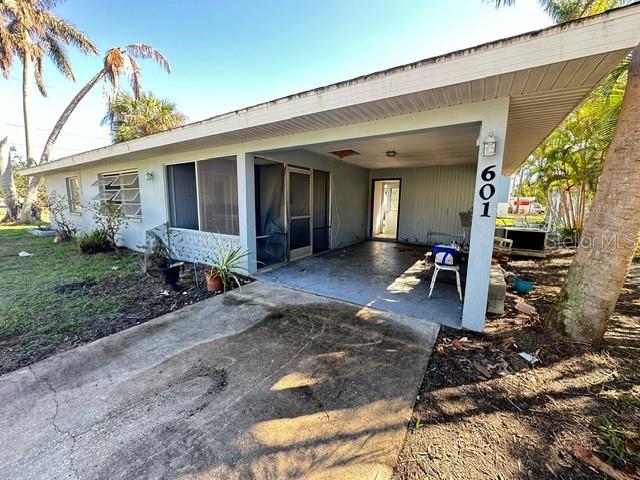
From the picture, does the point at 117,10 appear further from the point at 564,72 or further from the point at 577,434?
the point at 577,434

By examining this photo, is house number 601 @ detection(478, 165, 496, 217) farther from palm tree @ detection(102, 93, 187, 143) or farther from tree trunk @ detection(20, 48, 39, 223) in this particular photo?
tree trunk @ detection(20, 48, 39, 223)

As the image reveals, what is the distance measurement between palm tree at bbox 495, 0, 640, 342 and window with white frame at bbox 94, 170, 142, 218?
8338 millimetres

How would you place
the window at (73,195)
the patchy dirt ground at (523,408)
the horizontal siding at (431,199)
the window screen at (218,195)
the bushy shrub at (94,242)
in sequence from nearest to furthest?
the patchy dirt ground at (523,408), the window screen at (218,195), the bushy shrub at (94,242), the horizontal siding at (431,199), the window at (73,195)

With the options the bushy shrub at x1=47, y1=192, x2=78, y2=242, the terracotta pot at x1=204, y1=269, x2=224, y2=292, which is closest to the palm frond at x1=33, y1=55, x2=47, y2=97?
the bushy shrub at x1=47, y1=192, x2=78, y2=242

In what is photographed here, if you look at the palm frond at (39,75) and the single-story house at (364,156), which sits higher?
the palm frond at (39,75)

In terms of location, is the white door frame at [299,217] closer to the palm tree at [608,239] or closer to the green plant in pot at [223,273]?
the green plant in pot at [223,273]

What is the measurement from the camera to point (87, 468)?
4.67ft

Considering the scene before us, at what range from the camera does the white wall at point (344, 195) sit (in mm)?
6125

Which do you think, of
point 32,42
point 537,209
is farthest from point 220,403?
point 537,209

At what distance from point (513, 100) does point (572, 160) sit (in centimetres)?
722

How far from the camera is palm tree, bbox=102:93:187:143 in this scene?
1126cm

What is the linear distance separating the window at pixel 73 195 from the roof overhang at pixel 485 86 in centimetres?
817

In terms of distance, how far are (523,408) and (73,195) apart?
13.1 m

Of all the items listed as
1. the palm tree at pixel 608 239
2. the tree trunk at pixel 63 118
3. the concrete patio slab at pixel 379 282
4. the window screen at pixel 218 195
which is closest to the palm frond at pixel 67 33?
the tree trunk at pixel 63 118
